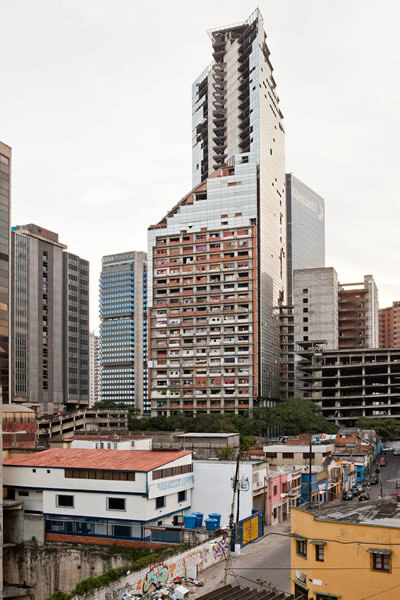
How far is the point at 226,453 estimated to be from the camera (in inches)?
2894

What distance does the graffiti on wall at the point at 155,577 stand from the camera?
1500 inches

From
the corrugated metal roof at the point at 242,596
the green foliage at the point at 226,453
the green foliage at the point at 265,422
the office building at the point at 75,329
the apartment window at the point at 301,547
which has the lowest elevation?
the green foliage at the point at 265,422

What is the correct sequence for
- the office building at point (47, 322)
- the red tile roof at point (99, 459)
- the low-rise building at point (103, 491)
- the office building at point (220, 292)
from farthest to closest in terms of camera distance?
the office building at point (47, 322), the office building at point (220, 292), the red tile roof at point (99, 459), the low-rise building at point (103, 491)

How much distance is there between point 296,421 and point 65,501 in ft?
289

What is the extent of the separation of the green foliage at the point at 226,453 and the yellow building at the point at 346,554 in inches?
1473

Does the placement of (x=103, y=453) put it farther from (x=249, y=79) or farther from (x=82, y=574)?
(x=249, y=79)

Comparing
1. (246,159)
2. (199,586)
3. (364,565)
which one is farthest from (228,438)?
(246,159)

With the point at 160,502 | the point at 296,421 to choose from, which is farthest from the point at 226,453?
the point at 296,421

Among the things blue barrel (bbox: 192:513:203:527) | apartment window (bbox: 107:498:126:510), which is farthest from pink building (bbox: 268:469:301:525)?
apartment window (bbox: 107:498:126:510)

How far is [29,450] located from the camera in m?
66.6

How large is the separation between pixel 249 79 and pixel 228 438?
136901mm

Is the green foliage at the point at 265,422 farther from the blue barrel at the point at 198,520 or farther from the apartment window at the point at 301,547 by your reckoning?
the apartment window at the point at 301,547

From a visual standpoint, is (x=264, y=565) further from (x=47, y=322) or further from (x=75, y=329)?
(x=75, y=329)

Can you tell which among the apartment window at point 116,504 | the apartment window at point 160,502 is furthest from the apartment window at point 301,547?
the apartment window at point 116,504
